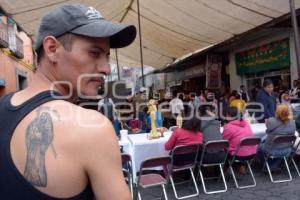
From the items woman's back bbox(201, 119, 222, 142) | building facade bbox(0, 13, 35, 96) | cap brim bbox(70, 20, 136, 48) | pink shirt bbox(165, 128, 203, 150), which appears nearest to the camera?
cap brim bbox(70, 20, 136, 48)

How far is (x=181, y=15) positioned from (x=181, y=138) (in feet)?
17.4

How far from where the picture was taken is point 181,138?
4.97m

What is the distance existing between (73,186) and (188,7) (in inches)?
329

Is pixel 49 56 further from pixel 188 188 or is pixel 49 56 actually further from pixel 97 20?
pixel 188 188

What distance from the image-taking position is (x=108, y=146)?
0.82 metres

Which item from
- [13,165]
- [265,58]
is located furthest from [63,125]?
[265,58]

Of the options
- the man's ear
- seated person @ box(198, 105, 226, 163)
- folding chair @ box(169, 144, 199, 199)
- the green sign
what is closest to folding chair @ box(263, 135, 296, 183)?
seated person @ box(198, 105, 226, 163)

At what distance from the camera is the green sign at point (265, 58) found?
1143 cm

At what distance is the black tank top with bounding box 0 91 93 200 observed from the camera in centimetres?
83

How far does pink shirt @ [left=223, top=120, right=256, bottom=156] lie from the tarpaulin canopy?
3.27m

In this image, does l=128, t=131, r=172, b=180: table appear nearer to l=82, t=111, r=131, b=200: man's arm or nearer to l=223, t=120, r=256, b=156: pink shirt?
l=223, t=120, r=256, b=156: pink shirt

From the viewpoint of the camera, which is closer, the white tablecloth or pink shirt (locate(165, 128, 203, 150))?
pink shirt (locate(165, 128, 203, 150))

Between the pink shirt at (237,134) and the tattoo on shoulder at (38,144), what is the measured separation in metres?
4.76

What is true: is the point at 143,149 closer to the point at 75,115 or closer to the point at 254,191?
the point at 254,191
